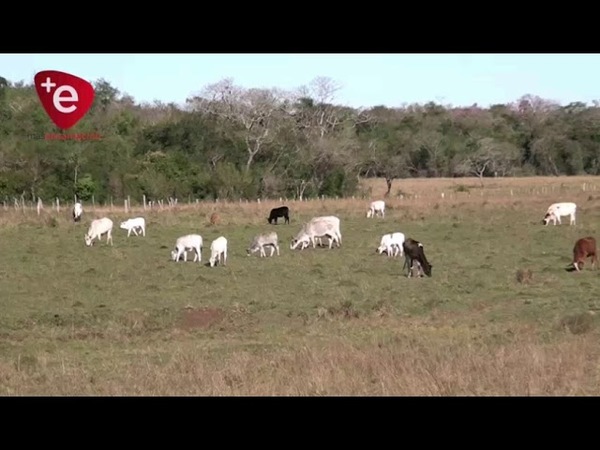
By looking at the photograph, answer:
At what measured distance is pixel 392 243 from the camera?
2172 cm

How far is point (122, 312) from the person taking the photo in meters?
13.9

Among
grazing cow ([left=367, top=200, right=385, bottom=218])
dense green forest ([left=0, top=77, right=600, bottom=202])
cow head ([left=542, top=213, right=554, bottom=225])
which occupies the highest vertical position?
dense green forest ([left=0, top=77, right=600, bottom=202])

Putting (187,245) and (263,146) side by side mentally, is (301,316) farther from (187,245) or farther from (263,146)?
(263,146)

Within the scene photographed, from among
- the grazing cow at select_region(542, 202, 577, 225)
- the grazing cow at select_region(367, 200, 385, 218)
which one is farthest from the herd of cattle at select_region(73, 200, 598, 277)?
the grazing cow at select_region(367, 200, 385, 218)

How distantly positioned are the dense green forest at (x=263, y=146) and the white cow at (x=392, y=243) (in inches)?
1015

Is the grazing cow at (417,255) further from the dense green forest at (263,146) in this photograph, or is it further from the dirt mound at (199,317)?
the dense green forest at (263,146)

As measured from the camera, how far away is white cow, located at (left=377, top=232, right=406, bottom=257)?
21688 millimetres

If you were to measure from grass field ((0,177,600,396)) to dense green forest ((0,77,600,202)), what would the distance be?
1569 centimetres

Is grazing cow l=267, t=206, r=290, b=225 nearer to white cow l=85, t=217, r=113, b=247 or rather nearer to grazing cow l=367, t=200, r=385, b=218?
grazing cow l=367, t=200, r=385, b=218

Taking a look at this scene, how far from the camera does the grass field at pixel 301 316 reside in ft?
22.0

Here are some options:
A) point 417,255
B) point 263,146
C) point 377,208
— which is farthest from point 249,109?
point 417,255

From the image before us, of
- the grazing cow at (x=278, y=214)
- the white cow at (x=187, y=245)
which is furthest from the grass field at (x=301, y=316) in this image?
the grazing cow at (x=278, y=214)
